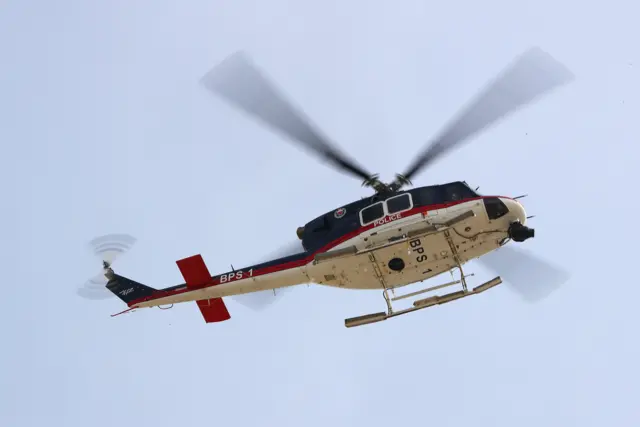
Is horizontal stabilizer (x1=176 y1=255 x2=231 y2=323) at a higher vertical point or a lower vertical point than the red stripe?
higher

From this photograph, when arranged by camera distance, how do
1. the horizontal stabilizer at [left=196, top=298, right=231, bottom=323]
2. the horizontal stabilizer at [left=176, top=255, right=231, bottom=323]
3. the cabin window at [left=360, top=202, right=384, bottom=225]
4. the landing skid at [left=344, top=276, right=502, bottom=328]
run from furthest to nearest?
the horizontal stabilizer at [left=196, top=298, right=231, bottom=323] < the horizontal stabilizer at [left=176, top=255, right=231, bottom=323] < the cabin window at [left=360, top=202, right=384, bottom=225] < the landing skid at [left=344, top=276, right=502, bottom=328]

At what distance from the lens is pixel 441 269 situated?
42.1ft

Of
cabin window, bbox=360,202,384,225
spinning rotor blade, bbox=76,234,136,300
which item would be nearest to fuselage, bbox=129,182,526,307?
cabin window, bbox=360,202,384,225

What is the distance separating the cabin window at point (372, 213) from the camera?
1259cm

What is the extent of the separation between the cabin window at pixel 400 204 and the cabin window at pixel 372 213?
0.14 m

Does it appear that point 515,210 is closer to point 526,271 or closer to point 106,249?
point 526,271

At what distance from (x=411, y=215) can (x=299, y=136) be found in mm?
2184

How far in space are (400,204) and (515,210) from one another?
5.90 ft

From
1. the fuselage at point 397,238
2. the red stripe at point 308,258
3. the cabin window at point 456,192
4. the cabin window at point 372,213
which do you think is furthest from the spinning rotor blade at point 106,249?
the cabin window at point 456,192

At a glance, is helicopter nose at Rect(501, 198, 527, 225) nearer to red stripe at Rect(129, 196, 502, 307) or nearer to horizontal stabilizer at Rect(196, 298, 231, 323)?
red stripe at Rect(129, 196, 502, 307)

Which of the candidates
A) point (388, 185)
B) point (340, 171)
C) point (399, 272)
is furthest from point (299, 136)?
point (399, 272)

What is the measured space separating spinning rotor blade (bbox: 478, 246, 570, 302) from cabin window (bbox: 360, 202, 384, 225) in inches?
82.0

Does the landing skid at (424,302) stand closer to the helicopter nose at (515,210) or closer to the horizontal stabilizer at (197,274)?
the helicopter nose at (515,210)

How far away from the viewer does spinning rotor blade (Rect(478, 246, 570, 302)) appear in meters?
13.2
